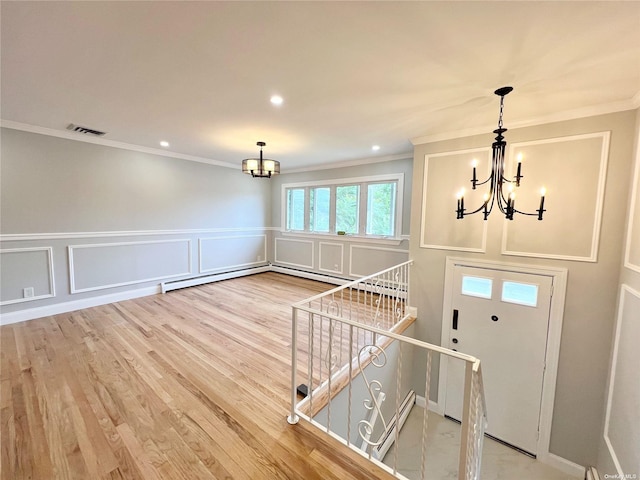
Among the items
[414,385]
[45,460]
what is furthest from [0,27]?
[414,385]

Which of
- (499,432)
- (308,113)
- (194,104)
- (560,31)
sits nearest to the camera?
(560,31)

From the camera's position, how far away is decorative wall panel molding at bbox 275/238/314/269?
5.91 m

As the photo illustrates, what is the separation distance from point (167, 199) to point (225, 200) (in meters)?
1.18

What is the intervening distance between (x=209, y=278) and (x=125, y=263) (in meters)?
1.52

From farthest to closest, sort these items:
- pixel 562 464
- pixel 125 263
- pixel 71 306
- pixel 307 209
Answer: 1. pixel 307 209
2. pixel 125 263
3. pixel 71 306
4. pixel 562 464

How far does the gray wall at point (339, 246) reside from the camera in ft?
14.9

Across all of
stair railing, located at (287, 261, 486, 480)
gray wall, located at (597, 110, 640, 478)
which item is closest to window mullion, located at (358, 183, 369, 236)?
stair railing, located at (287, 261, 486, 480)

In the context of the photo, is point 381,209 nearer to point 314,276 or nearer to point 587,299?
point 314,276

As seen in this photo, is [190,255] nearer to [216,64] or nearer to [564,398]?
[216,64]

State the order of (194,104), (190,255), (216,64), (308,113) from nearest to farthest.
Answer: (216,64) → (194,104) → (308,113) → (190,255)

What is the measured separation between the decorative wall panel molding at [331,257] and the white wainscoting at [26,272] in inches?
171

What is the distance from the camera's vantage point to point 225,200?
5.62 meters

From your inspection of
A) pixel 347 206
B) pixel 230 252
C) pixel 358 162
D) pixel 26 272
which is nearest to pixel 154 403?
pixel 26 272

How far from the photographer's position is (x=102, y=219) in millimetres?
3994
